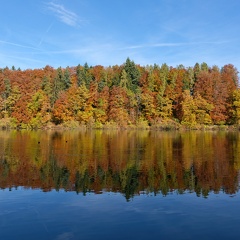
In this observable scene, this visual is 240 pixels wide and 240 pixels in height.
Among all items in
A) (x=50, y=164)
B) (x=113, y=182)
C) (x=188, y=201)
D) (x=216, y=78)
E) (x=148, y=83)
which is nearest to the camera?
(x=188, y=201)

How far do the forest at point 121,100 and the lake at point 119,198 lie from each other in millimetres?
59986

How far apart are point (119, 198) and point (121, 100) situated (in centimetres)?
7323

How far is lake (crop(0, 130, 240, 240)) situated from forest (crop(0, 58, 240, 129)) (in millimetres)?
59986

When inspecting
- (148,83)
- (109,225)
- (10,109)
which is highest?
(148,83)

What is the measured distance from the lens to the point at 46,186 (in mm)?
18688

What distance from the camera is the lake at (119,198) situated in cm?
1166

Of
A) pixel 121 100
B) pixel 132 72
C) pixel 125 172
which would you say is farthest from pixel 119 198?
pixel 132 72

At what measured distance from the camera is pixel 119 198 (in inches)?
631

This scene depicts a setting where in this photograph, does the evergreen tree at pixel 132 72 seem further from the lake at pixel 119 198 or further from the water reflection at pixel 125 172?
the lake at pixel 119 198

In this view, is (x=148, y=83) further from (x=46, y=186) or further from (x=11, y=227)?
(x=11, y=227)

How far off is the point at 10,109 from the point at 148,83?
1654 inches

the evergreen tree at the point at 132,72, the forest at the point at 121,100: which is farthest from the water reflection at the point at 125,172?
the evergreen tree at the point at 132,72

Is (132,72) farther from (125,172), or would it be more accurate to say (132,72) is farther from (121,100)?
(125,172)

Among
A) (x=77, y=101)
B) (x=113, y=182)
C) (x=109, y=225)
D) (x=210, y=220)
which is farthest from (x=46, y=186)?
(x=77, y=101)
